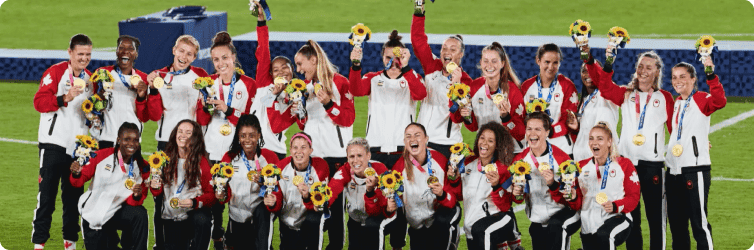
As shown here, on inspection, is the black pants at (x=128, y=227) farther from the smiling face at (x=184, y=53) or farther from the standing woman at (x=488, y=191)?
the standing woman at (x=488, y=191)

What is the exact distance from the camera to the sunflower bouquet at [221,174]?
8.04m

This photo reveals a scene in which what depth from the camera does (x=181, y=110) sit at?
29.4 ft

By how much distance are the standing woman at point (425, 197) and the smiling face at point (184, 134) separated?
1654 millimetres

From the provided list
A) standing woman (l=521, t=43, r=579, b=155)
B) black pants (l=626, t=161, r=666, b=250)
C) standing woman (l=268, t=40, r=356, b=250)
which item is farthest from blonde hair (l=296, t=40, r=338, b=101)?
black pants (l=626, t=161, r=666, b=250)

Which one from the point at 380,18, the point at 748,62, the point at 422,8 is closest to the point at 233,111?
the point at 422,8

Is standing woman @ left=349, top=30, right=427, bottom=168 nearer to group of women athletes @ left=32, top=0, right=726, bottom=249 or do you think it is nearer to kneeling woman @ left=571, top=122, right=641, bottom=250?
group of women athletes @ left=32, top=0, right=726, bottom=249

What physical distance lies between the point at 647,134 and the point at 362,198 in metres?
2.35

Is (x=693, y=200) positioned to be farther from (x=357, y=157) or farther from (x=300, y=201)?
(x=300, y=201)

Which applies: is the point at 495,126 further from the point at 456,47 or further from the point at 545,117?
the point at 456,47

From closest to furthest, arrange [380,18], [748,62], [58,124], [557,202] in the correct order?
[557,202] < [58,124] < [748,62] < [380,18]

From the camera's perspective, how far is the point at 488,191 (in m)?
8.21

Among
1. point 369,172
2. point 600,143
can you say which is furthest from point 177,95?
point 600,143

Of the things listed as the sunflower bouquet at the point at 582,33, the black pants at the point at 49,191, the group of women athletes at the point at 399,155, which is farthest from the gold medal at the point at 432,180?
the black pants at the point at 49,191

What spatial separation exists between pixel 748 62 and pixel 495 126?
29.6ft
